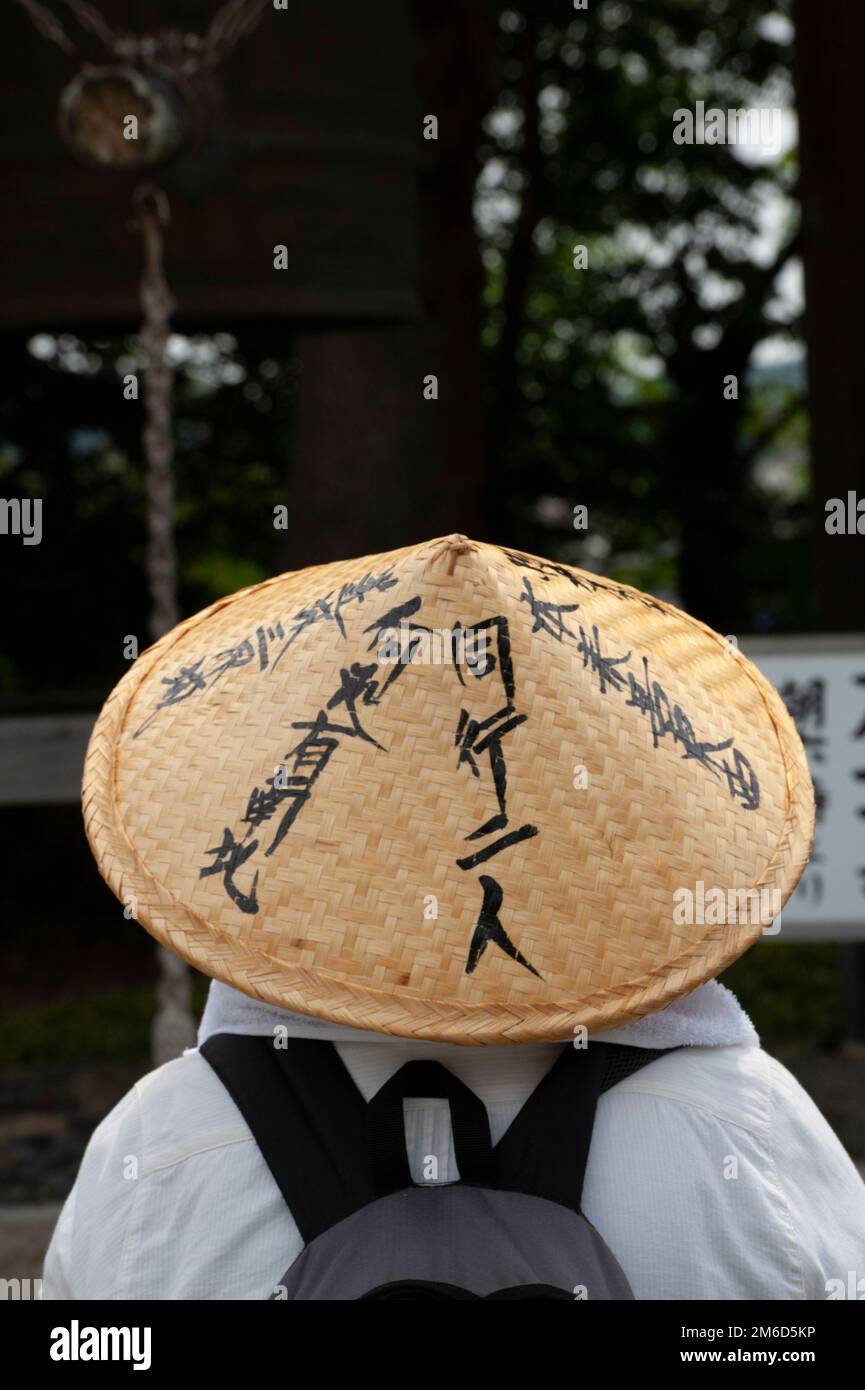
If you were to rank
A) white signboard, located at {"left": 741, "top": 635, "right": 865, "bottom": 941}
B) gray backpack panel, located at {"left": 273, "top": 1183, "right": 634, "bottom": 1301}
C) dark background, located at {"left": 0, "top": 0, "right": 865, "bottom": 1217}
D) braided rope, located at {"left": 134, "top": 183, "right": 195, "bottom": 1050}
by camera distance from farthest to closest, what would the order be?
white signboard, located at {"left": 741, "top": 635, "right": 865, "bottom": 941} < dark background, located at {"left": 0, "top": 0, "right": 865, "bottom": 1217} < braided rope, located at {"left": 134, "top": 183, "right": 195, "bottom": 1050} < gray backpack panel, located at {"left": 273, "top": 1183, "right": 634, "bottom": 1301}

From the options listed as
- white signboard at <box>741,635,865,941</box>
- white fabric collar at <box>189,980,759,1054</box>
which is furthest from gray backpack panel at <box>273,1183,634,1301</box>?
white signboard at <box>741,635,865,941</box>

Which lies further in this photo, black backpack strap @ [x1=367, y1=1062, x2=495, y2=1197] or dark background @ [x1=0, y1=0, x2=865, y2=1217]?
dark background @ [x1=0, y1=0, x2=865, y2=1217]

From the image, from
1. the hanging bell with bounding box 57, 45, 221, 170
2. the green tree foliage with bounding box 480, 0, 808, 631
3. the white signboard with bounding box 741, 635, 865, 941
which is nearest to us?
the hanging bell with bounding box 57, 45, 221, 170

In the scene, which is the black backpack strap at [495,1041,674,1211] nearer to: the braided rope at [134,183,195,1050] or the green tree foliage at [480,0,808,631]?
the braided rope at [134,183,195,1050]

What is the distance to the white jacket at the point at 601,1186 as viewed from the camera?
1.03 m

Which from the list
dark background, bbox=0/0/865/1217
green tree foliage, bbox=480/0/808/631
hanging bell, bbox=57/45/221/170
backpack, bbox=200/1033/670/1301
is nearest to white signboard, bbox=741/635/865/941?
dark background, bbox=0/0/865/1217

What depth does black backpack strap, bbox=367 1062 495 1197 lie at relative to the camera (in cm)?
101

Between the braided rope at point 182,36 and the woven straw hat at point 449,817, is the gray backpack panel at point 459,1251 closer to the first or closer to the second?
the woven straw hat at point 449,817

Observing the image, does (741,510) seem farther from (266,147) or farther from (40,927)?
(266,147)

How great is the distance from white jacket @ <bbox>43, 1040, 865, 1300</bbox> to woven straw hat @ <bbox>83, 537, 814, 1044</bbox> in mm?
95

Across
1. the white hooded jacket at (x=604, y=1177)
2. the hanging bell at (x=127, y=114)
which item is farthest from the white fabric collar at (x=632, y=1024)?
the hanging bell at (x=127, y=114)

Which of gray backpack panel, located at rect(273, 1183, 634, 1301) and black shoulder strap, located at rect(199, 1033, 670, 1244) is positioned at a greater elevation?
black shoulder strap, located at rect(199, 1033, 670, 1244)

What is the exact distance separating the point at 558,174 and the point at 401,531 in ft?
10.5

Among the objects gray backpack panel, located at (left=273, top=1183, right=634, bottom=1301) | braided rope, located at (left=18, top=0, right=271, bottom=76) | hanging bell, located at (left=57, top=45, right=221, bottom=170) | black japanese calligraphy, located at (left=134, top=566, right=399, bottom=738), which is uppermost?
braided rope, located at (left=18, top=0, right=271, bottom=76)
